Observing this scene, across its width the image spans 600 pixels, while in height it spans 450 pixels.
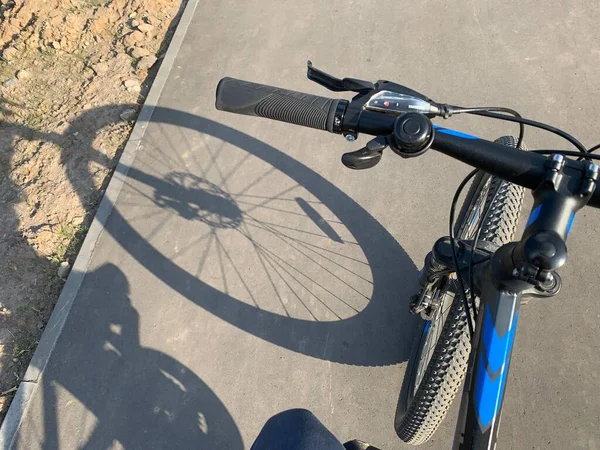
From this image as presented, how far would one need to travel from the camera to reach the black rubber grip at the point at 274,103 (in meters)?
1.42

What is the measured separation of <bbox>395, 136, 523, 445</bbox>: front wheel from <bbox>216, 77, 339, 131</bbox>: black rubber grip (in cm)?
91

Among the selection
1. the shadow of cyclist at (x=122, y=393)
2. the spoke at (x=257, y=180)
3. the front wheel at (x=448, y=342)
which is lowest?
the shadow of cyclist at (x=122, y=393)

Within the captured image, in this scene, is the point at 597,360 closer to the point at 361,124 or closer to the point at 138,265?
the point at 361,124

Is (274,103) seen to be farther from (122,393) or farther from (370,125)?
(122,393)

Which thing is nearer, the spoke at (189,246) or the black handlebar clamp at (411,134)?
the black handlebar clamp at (411,134)

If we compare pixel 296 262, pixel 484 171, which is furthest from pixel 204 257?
pixel 484 171

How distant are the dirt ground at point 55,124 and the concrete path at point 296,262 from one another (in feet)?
0.71

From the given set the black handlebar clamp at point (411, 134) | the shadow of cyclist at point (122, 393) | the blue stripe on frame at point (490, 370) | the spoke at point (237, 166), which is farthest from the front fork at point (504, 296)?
the spoke at point (237, 166)

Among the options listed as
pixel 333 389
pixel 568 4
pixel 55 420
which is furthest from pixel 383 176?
pixel 55 420

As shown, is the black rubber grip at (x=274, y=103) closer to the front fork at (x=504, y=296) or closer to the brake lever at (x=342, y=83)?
the brake lever at (x=342, y=83)

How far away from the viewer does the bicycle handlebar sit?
4.21 ft

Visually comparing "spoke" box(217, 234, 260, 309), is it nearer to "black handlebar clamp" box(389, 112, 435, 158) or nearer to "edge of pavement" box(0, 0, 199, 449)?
"edge of pavement" box(0, 0, 199, 449)

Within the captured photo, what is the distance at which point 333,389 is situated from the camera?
2.76 m

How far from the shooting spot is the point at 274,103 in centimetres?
147
